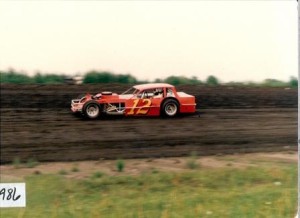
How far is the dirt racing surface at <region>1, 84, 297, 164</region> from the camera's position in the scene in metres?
4.35

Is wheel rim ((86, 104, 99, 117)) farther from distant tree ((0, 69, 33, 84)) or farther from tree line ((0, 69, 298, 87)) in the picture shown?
distant tree ((0, 69, 33, 84))

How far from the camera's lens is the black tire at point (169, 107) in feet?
14.4

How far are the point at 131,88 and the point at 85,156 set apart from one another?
2.82ft

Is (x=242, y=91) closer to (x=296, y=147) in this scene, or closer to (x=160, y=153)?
(x=296, y=147)

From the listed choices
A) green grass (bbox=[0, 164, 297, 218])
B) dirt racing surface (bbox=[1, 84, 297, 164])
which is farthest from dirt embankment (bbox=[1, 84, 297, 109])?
green grass (bbox=[0, 164, 297, 218])

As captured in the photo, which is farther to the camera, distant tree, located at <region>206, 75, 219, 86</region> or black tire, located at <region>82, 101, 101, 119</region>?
distant tree, located at <region>206, 75, 219, 86</region>

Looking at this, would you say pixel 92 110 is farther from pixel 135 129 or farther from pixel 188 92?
pixel 188 92

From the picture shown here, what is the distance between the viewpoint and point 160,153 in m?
4.60

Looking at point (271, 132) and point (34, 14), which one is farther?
point (271, 132)

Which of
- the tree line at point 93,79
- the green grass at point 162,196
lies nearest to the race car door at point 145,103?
the tree line at point 93,79

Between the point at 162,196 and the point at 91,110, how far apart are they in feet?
3.61

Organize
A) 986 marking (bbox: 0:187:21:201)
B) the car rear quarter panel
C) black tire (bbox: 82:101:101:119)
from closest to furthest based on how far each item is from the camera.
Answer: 986 marking (bbox: 0:187:21:201)
black tire (bbox: 82:101:101:119)
the car rear quarter panel

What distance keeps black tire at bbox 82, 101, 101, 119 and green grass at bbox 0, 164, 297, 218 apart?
625 millimetres

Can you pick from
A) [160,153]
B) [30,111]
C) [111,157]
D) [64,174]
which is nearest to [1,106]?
[30,111]
